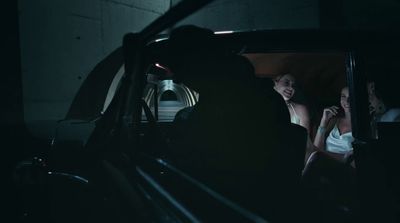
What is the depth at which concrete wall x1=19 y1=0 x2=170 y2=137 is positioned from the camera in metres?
6.48

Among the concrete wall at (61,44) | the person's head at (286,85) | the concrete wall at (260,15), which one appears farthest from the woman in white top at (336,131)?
the concrete wall at (61,44)

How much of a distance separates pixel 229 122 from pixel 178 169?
0.46 m

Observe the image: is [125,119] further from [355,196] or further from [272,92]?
[355,196]

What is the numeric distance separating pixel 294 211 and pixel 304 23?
555cm

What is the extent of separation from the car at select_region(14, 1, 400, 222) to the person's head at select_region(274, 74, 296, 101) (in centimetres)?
156

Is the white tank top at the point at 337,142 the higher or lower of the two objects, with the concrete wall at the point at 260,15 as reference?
lower

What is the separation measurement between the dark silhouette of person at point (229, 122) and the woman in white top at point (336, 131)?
146 centimetres

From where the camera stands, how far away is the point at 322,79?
13.9 ft

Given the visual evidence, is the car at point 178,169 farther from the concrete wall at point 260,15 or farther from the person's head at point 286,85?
the concrete wall at point 260,15

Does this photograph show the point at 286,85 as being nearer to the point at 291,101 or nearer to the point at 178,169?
the point at 291,101

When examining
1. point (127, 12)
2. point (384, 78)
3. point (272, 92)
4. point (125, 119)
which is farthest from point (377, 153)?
point (127, 12)

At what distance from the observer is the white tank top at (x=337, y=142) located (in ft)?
11.1

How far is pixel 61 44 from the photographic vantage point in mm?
6852

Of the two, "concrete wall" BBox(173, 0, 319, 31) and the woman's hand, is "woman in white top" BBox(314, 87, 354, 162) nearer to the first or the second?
the woman's hand
